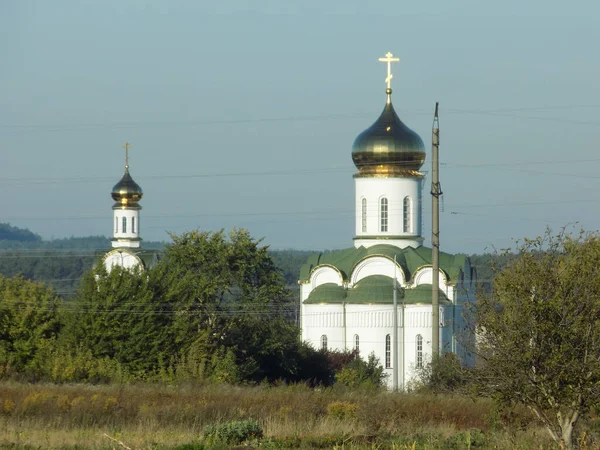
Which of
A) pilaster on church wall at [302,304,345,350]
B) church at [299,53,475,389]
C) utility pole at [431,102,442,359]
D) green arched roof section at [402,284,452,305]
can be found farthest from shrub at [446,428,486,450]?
pilaster on church wall at [302,304,345,350]

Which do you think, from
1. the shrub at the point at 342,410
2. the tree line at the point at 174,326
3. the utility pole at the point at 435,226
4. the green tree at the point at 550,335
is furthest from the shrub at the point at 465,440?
the tree line at the point at 174,326

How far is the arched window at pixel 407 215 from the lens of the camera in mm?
46312

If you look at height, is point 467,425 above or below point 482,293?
below

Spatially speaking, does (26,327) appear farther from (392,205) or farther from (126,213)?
(126,213)

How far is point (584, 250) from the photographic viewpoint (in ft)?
50.0

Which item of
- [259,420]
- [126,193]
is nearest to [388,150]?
[126,193]

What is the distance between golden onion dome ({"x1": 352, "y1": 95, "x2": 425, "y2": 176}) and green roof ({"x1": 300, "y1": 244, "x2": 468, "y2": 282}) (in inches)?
113

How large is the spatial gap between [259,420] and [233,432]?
3.20m

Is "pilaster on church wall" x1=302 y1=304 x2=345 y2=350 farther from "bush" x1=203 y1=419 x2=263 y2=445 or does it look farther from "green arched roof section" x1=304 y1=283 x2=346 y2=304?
"bush" x1=203 y1=419 x2=263 y2=445

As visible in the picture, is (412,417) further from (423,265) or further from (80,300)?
(423,265)

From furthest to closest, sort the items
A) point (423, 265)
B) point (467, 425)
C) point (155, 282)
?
point (423, 265) → point (155, 282) → point (467, 425)

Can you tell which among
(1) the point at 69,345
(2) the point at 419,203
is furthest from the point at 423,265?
(1) the point at 69,345

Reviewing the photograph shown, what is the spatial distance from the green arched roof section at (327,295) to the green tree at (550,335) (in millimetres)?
28623

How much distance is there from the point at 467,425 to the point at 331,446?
4.84 meters
